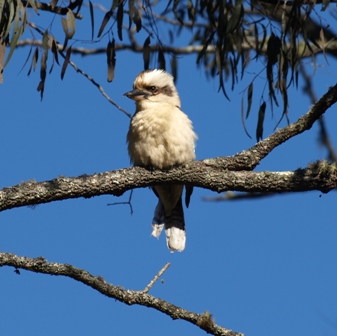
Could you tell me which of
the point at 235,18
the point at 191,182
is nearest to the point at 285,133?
the point at 191,182

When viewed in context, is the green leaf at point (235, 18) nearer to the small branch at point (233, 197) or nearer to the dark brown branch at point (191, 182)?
the dark brown branch at point (191, 182)

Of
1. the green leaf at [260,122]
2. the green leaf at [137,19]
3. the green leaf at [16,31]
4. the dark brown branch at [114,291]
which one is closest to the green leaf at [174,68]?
the green leaf at [137,19]

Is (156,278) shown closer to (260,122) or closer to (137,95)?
(260,122)

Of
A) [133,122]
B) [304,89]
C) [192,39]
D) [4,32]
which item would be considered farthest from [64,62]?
[192,39]

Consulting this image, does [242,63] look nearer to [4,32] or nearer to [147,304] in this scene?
[4,32]

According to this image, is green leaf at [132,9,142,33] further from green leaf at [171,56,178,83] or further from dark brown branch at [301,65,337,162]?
dark brown branch at [301,65,337,162]

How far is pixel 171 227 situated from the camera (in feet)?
13.3

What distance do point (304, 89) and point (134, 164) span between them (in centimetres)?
180

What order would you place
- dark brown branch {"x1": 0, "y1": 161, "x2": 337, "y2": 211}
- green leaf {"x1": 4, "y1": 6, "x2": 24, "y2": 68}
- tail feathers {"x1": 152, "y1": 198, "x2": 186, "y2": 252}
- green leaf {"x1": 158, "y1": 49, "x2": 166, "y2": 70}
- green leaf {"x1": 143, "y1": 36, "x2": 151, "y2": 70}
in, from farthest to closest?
tail feathers {"x1": 152, "y1": 198, "x2": 186, "y2": 252}
green leaf {"x1": 158, "y1": 49, "x2": 166, "y2": 70}
green leaf {"x1": 143, "y1": 36, "x2": 151, "y2": 70}
green leaf {"x1": 4, "y1": 6, "x2": 24, "y2": 68}
dark brown branch {"x1": 0, "y1": 161, "x2": 337, "y2": 211}

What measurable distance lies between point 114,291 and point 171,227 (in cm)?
167

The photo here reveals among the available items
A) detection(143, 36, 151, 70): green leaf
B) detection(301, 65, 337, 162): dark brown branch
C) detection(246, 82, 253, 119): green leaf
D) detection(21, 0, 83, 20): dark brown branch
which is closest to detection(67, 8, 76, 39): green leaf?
detection(21, 0, 83, 20): dark brown branch

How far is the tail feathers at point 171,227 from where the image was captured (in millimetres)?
4035

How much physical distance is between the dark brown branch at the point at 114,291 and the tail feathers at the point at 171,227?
5.30ft

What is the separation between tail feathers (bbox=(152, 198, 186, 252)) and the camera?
13.2 feet
